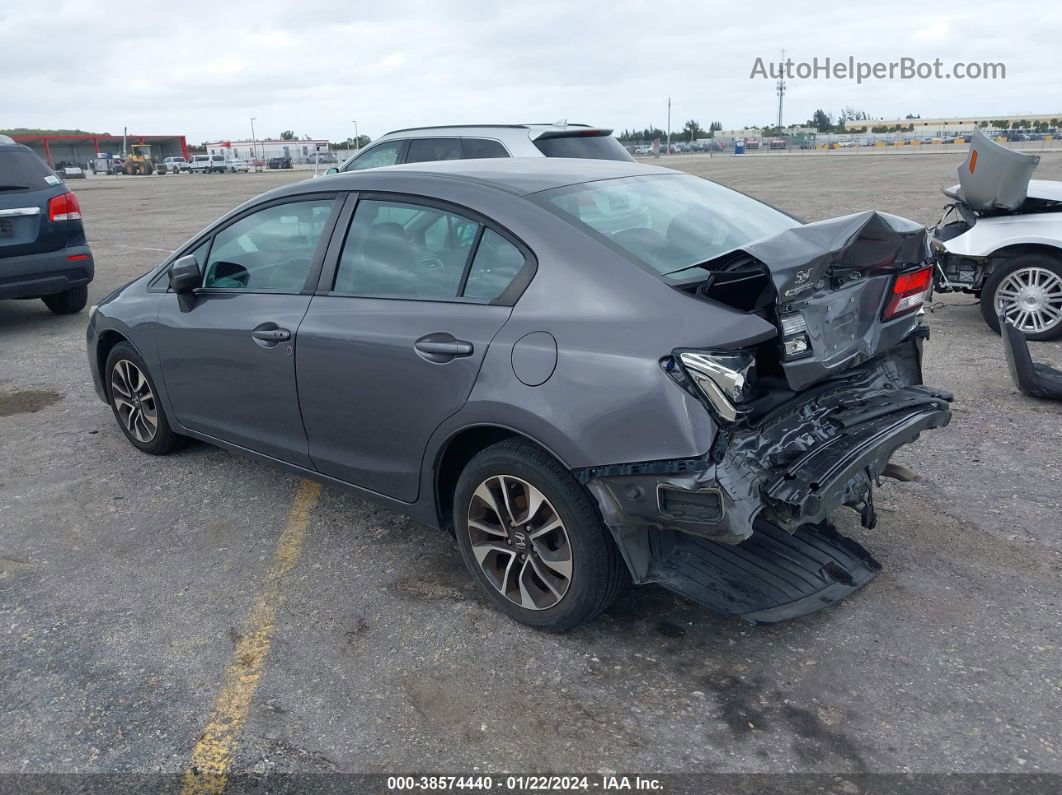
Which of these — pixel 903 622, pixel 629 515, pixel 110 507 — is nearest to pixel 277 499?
pixel 110 507

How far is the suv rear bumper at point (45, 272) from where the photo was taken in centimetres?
817

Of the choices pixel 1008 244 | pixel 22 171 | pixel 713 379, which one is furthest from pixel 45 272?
pixel 1008 244

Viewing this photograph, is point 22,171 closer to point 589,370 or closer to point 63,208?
point 63,208

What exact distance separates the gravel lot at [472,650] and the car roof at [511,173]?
158 centimetres

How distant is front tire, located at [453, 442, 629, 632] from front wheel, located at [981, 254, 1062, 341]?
5.27 metres

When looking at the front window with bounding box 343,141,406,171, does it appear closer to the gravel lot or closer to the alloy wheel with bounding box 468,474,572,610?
the gravel lot

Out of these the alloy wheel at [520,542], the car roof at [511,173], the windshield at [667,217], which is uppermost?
the car roof at [511,173]

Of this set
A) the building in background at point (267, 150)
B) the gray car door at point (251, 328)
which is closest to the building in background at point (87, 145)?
the building in background at point (267, 150)

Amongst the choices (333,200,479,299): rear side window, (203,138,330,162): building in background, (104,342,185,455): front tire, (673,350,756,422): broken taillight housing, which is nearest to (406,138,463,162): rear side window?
(104,342,185,455): front tire

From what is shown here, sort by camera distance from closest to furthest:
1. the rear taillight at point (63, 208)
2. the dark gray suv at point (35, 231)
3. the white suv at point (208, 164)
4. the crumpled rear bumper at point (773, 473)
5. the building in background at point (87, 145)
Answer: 1. the crumpled rear bumper at point (773, 473)
2. the dark gray suv at point (35, 231)
3. the rear taillight at point (63, 208)
4. the white suv at point (208, 164)
5. the building in background at point (87, 145)

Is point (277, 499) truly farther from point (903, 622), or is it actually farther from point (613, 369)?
point (903, 622)

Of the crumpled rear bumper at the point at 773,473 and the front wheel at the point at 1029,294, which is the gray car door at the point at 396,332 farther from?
the front wheel at the point at 1029,294

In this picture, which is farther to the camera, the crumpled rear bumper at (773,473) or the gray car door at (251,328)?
the gray car door at (251,328)

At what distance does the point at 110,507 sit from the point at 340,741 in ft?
7.96
